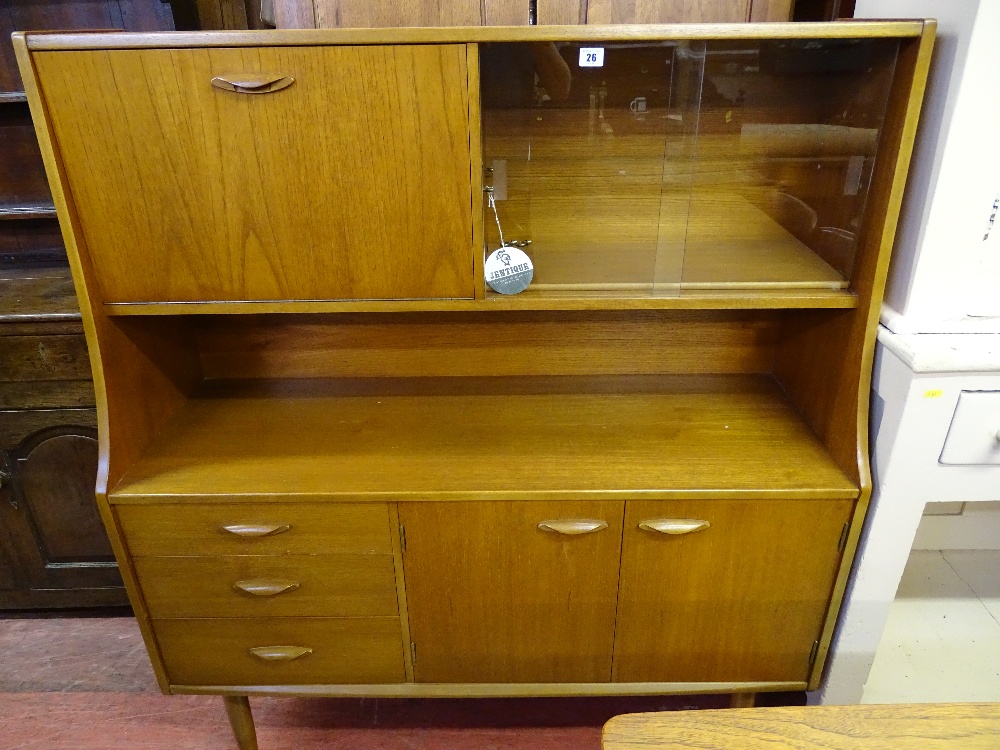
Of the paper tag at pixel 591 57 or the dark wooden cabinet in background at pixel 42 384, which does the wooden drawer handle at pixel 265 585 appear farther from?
the paper tag at pixel 591 57

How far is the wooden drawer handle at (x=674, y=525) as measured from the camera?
1.18 m

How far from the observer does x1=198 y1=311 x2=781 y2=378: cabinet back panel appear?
1.48 metres

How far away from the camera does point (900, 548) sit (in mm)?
1219

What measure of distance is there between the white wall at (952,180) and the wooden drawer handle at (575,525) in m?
0.60

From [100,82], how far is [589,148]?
0.80m

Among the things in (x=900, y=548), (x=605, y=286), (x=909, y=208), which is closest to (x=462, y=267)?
(x=605, y=286)

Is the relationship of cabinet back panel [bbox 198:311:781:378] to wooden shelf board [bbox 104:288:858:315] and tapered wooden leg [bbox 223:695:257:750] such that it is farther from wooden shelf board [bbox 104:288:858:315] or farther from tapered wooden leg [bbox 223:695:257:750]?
tapered wooden leg [bbox 223:695:257:750]

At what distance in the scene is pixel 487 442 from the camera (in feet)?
4.29

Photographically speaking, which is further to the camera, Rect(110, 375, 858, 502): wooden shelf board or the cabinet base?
the cabinet base

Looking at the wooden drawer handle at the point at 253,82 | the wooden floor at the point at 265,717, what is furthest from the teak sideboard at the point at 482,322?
the wooden floor at the point at 265,717

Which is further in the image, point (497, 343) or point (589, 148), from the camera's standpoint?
point (497, 343)

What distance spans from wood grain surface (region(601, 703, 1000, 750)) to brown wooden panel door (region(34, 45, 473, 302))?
0.71 meters

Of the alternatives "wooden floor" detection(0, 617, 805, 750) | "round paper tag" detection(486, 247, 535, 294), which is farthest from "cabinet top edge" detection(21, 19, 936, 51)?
"wooden floor" detection(0, 617, 805, 750)

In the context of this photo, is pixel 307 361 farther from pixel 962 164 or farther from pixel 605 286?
pixel 962 164
